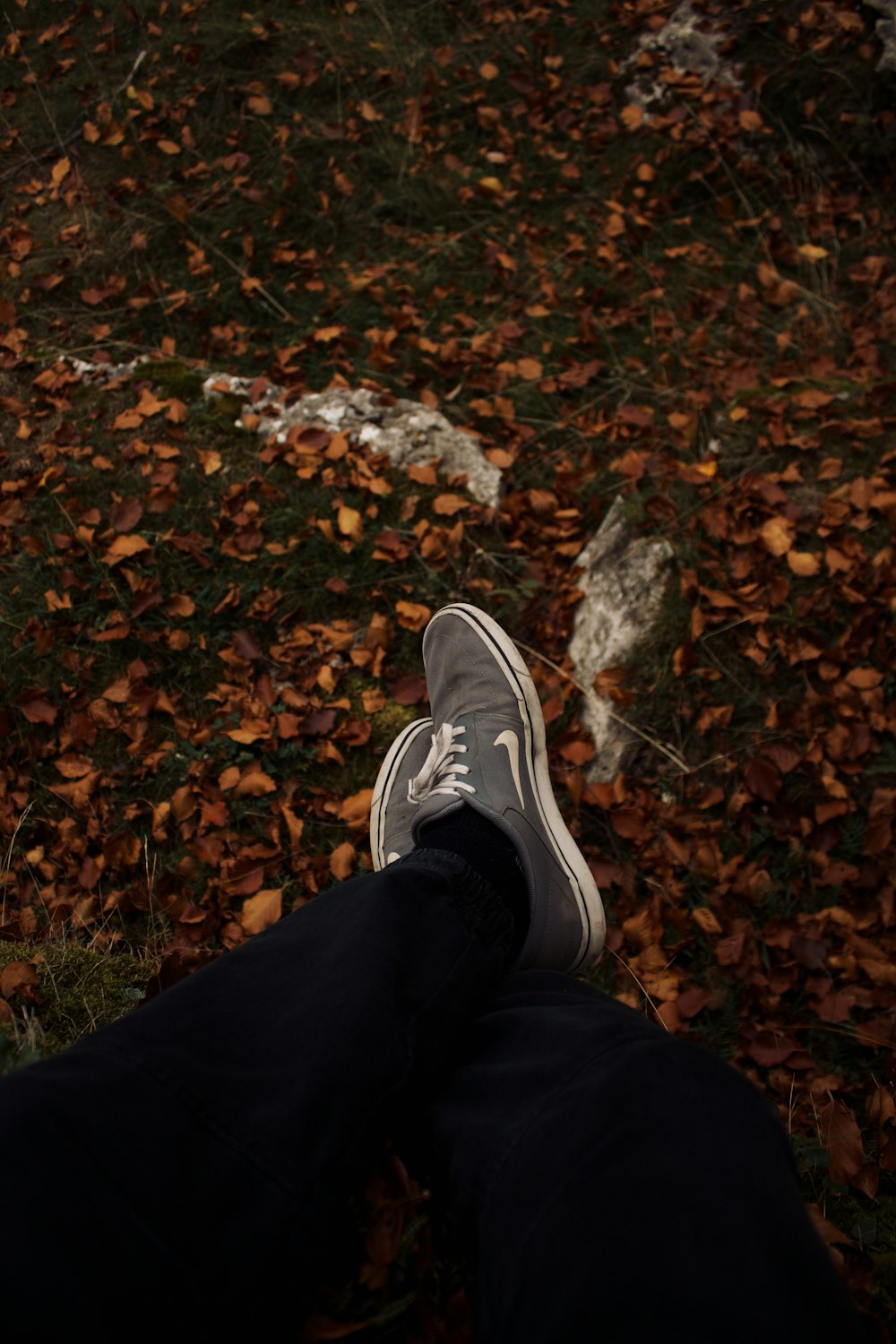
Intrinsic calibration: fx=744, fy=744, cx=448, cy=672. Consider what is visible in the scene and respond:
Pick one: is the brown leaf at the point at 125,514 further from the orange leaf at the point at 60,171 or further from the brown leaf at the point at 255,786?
the orange leaf at the point at 60,171

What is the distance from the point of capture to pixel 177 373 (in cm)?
283

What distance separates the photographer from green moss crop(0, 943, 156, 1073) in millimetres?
1299

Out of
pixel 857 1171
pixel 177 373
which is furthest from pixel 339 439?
pixel 857 1171

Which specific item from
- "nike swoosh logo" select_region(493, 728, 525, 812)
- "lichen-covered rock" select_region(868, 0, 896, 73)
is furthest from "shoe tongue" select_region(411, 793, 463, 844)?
"lichen-covered rock" select_region(868, 0, 896, 73)

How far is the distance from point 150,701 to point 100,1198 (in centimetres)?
170

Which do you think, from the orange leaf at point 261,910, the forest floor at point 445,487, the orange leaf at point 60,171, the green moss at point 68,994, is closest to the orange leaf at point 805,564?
the forest floor at point 445,487

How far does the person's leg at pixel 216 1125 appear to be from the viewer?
0.68 meters

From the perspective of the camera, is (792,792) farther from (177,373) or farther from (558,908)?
(177,373)

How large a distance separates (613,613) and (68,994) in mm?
1737

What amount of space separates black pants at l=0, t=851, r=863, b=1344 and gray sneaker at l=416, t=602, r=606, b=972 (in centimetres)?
56

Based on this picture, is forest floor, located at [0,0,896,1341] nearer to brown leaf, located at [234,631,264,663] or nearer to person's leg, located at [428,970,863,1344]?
brown leaf, located at [234,631,264,663]

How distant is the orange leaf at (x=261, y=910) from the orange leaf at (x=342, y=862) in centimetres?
15

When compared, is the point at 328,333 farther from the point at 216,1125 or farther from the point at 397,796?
the point at 216,1125

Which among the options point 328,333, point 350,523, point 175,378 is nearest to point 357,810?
point 350,523
